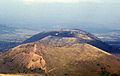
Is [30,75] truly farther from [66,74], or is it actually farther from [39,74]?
[66,74]

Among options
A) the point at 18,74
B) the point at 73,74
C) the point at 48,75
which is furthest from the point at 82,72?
the point at 18,74

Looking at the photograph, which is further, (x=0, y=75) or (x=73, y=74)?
(x=73, y=74)

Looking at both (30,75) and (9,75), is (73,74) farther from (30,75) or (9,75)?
(9,75)

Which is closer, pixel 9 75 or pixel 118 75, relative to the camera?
pixel 9 75

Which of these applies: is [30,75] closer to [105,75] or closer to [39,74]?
[39,74]

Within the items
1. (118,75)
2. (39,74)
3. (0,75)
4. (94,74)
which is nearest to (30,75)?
(39,74)

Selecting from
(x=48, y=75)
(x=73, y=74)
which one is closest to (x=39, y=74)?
(x=48, y=75)
